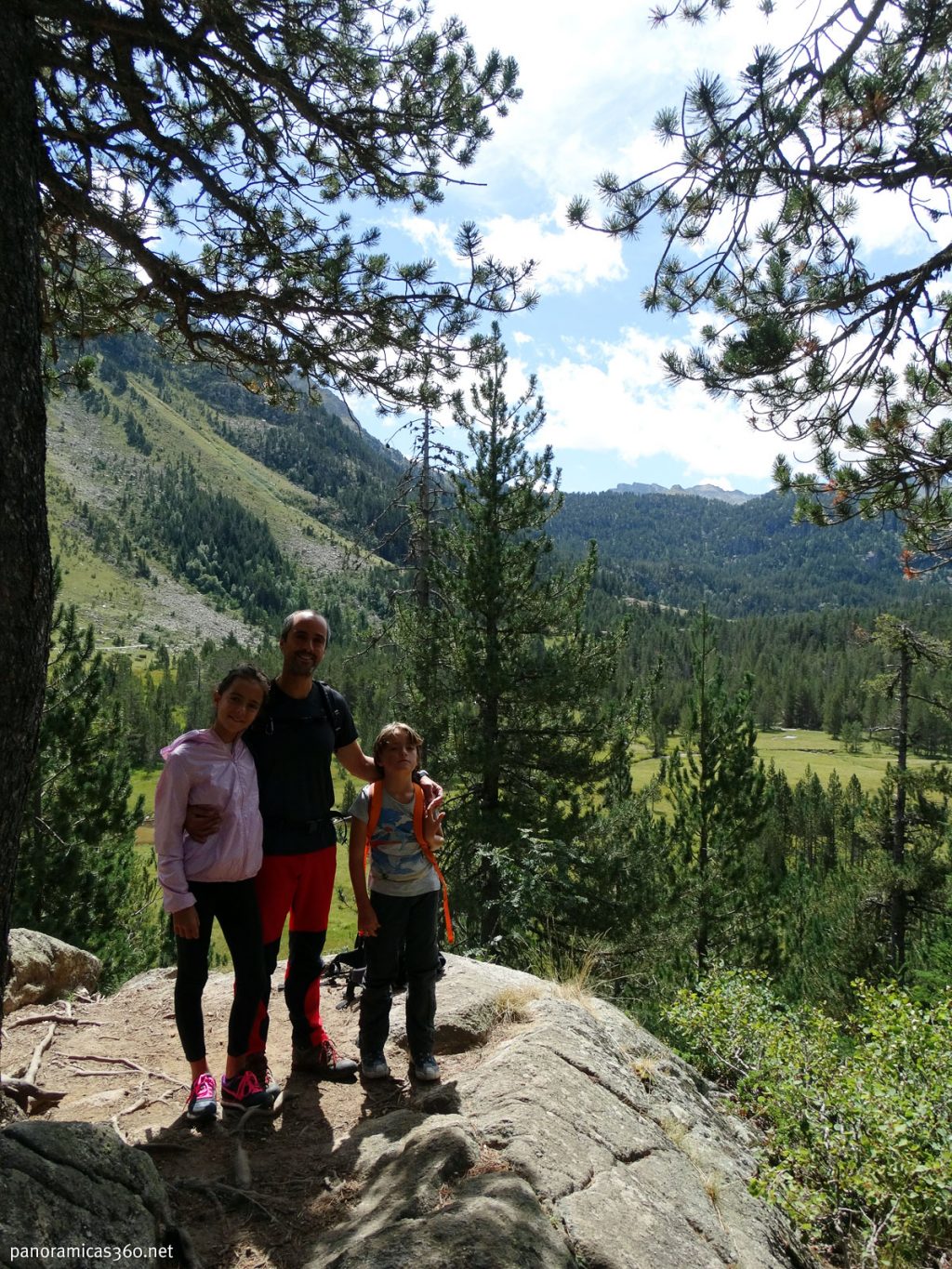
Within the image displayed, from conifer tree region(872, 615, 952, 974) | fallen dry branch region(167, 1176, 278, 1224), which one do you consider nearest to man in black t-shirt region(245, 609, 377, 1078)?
fallen dry branch region(167, 1176, 278, 1224)

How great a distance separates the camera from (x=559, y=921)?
10.4 m

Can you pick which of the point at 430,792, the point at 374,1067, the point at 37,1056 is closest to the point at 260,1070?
the point at 374,1067

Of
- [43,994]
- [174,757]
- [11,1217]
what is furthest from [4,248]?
[43,994]

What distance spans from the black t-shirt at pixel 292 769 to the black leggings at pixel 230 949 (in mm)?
279

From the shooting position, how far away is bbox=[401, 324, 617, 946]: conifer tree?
1066cm

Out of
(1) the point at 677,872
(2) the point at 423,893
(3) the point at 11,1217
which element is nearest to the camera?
(3) the point at 11,1217

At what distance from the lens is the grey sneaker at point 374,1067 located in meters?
3.64

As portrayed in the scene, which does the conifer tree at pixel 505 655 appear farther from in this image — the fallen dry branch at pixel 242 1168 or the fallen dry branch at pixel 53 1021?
the fallen dry branch at pixel 242 1168

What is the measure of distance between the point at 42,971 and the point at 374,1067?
3.30 metres

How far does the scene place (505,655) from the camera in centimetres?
1067

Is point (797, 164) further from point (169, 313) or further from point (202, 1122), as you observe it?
point (202, 1122)

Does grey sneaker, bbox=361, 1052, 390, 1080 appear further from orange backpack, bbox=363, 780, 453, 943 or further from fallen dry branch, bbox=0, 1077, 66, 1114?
fallen dry branch, bbox=0, 1077, 66, 1114

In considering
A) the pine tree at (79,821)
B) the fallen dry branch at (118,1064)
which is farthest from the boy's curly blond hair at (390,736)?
the pine tree at (79,821)

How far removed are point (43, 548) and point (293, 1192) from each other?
8.36 feet
